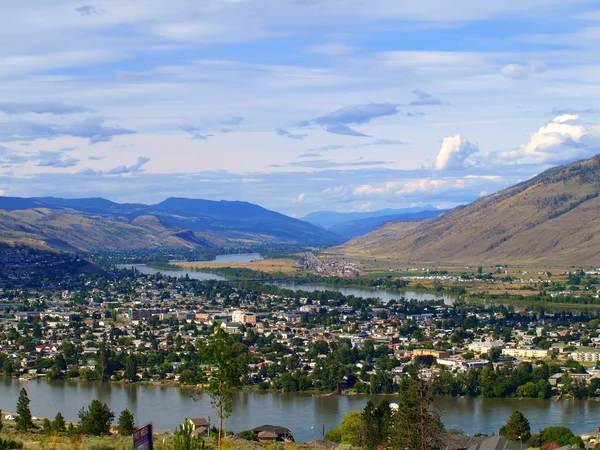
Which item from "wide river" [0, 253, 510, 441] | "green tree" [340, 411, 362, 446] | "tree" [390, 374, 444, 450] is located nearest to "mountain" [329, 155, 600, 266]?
"wide river" [0, 253, 510, 441]

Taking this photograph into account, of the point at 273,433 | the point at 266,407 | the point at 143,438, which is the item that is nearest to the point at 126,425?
the point at 273,433

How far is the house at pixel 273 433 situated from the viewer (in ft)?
87.0

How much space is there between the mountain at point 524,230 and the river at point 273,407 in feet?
273

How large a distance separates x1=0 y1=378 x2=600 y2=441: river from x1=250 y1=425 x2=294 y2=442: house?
0.57 meters

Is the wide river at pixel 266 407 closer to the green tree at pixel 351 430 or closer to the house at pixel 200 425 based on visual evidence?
the house at pixel 200 425

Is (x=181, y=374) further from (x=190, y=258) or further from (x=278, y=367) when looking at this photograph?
(x=190, y=258)

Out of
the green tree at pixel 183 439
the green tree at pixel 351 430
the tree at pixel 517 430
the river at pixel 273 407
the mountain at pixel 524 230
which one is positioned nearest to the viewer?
the green tree at pixel 183 439

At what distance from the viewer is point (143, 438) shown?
31.6ft

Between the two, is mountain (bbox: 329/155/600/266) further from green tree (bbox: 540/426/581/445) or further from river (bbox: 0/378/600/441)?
green tree (bbox: 540/426/581/445)

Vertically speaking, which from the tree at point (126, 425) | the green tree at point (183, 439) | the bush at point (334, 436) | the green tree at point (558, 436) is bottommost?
the bush at point (334, 436)

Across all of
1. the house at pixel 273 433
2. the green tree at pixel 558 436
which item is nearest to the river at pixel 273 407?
the house at pixel 273 433

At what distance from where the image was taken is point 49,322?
63500 millimetres

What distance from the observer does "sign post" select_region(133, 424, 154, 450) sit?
31.1 feet

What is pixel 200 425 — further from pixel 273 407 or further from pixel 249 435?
pixel 273 407
